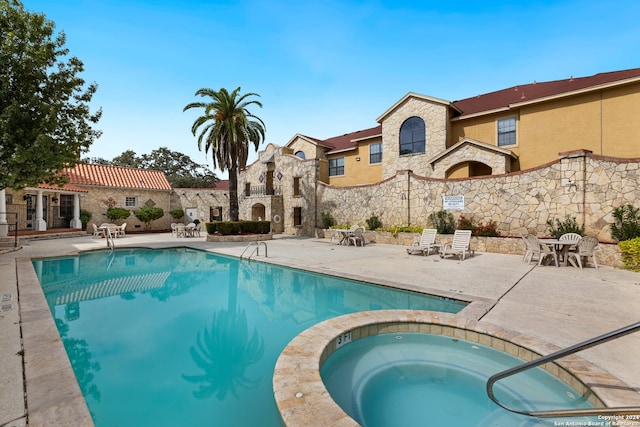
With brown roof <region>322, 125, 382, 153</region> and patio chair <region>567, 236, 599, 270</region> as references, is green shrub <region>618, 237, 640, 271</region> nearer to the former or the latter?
patio chair <region>567, 236, 599, 270</region>

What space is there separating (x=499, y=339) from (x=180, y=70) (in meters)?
14.2

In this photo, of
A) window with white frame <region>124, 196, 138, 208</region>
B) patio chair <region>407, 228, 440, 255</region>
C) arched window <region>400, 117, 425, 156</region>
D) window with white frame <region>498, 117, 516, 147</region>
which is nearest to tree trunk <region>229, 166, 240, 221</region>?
arched window <region>400, 117, 425, 156</region>

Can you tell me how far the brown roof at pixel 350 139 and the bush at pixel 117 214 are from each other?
17974 mm

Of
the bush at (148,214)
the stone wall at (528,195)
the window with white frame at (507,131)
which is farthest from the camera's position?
the bush at (148,214)

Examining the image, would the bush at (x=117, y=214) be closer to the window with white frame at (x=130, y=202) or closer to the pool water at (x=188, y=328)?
the window with white frame at (x=130, y=202)

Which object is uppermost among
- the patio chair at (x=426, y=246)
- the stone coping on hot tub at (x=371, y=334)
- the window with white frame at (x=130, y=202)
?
the window with white frame at (x=130, y=202)

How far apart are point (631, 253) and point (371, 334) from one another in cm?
994

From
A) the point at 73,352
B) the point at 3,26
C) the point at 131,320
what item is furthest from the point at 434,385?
the point at 3,26

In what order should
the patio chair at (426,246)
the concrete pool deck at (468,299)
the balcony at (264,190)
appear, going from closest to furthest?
the concrete pool deck at (468,299), the patio chair at (426,246), the balcony at (264,190)

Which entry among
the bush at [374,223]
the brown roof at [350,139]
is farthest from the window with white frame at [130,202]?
the bush at [374,223]

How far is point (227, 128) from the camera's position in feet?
63.7

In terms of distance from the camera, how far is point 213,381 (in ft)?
13.2

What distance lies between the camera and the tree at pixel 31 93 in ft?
32.7

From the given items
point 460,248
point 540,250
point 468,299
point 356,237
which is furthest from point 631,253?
point 356,237
